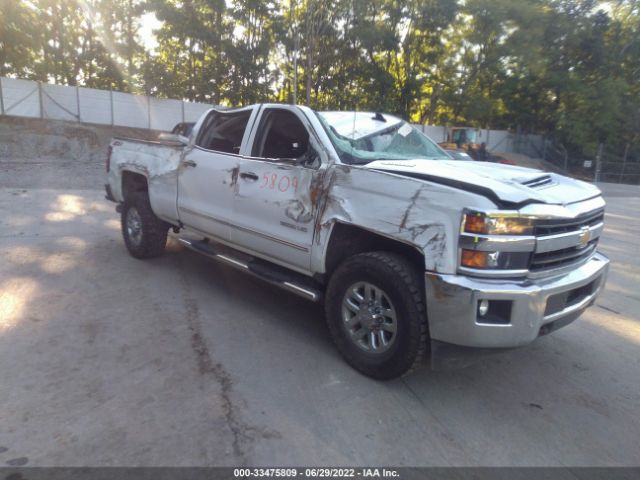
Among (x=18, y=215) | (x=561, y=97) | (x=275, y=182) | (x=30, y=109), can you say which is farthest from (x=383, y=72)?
(x=275, y=182)

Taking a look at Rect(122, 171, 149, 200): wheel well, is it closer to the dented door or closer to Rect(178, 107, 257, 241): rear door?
Rect(178, 107, 257, 241): rear door

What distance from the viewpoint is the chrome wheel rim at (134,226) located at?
238 inches

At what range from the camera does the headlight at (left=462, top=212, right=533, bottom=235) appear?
286 centimetres

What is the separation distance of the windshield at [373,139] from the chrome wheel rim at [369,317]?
106 cm

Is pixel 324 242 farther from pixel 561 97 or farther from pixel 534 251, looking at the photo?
pixel 561 97

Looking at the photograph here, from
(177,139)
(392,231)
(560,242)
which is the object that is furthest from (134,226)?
(560,242)

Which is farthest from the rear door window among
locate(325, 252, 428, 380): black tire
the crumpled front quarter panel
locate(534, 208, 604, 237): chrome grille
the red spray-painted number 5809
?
locate(534, 208, 604, 237): chrome grille

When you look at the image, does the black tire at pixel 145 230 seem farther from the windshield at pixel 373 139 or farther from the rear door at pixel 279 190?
the windshield at pixel 373 139

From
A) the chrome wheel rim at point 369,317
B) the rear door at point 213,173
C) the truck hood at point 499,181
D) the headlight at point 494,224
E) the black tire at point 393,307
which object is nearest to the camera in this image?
the headlight at point 494,224

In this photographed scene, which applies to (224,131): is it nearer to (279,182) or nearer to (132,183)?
(279,182)

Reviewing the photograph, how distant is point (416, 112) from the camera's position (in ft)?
134

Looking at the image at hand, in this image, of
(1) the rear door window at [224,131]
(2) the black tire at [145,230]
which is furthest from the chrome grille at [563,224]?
(2) the black tire at [145,230]

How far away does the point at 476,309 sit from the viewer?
286 cm

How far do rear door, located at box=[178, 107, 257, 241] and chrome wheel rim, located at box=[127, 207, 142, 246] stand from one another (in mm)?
949
